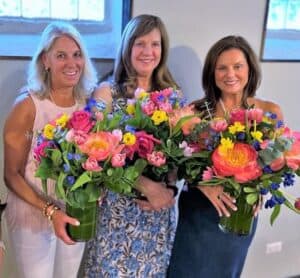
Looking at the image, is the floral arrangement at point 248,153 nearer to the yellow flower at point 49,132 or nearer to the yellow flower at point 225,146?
the yellow flower at point 225,146

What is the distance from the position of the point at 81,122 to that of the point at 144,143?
0.19 metres

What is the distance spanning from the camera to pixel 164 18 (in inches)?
77.6

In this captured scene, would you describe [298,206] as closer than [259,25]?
→ Yes

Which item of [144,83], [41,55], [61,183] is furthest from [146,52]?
[61,183]

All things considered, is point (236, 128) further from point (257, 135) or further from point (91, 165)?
point (91, 165)

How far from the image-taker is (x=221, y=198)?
4.29ft

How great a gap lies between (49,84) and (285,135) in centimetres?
85

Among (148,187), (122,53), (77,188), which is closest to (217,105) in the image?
(122,53)

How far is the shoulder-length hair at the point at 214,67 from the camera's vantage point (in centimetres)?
171

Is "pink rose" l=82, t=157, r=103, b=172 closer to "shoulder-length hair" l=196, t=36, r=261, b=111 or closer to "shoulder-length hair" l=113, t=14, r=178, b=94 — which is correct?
"shoulder-length hair" l=113, t=14, r=178, b=94

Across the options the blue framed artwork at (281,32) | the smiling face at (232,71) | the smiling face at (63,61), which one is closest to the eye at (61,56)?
the smiling face at (63,61)

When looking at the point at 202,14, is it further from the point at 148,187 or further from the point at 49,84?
the point at 148,187

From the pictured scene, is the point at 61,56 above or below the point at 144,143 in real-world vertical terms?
above

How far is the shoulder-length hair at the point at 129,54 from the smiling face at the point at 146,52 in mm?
17
